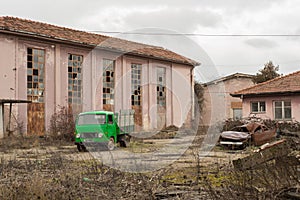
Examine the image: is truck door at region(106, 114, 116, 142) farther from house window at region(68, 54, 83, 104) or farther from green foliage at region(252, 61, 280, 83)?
green foliage at region(252, 61, 280, 83)

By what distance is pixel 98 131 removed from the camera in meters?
15.6

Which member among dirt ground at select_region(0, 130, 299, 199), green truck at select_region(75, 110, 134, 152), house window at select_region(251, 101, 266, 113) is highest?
house window at select_region(251, 101, 266, 113)

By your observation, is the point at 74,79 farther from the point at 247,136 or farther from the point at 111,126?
the point at 247,136

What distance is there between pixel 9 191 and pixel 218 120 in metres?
16.2

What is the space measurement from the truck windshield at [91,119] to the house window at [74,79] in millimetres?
9707

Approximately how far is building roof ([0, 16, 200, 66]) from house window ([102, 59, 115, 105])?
1.21 meters

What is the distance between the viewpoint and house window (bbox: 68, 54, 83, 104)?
85.8 feet

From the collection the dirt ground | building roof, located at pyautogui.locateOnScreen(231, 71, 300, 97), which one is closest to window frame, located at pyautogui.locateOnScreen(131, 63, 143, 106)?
Result: building roof, located at pyautogui.locateOnScreen(231, 71, 300, 97)

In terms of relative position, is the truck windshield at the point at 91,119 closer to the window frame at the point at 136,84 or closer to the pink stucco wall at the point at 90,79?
the pink stucco wall at the point at 90,79

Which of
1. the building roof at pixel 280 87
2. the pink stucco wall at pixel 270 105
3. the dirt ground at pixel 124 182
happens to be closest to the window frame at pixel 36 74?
the dirt ground at pixel 124 182

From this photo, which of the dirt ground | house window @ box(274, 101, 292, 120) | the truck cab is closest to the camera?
the dirt ground

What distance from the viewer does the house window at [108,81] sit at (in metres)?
28.4

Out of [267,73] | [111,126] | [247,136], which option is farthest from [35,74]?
[267,73]

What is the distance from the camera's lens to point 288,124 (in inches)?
901
